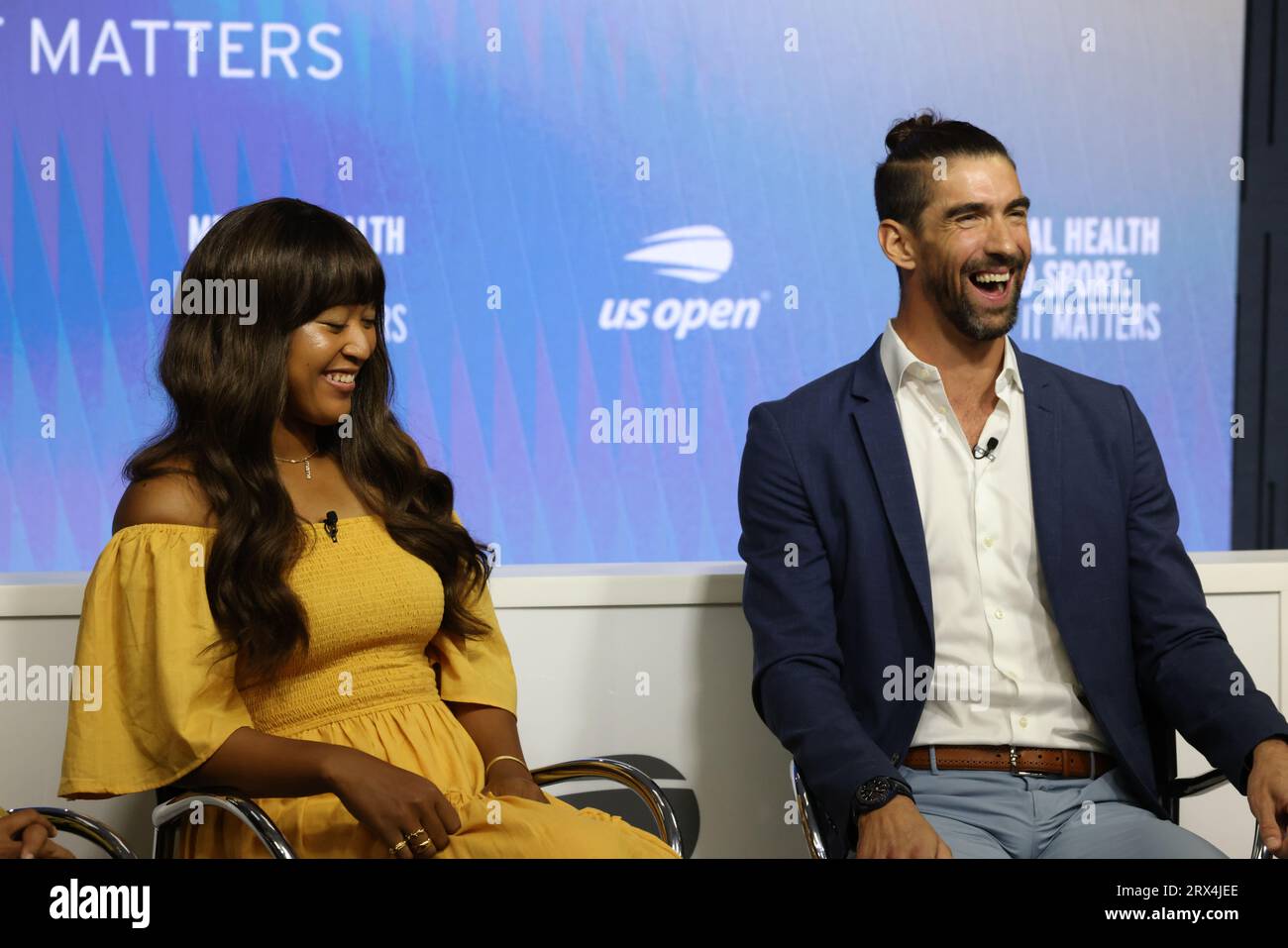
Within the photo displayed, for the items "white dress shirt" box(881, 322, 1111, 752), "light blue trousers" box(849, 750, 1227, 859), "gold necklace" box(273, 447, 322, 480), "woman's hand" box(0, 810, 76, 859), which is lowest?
"light blue trousers" box(849, 750, 1227, 859)

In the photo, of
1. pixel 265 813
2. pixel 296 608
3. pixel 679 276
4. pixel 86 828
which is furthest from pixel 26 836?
pixel 679 276

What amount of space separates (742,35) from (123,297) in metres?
2.12

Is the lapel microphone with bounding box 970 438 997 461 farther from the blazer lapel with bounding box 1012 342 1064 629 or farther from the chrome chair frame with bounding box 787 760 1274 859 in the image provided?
the chrome chair frame with bounding box 787 760 1274 859

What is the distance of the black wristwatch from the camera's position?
1995 millimetres

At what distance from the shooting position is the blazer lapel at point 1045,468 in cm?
228

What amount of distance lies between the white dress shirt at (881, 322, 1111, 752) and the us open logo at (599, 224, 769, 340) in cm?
217

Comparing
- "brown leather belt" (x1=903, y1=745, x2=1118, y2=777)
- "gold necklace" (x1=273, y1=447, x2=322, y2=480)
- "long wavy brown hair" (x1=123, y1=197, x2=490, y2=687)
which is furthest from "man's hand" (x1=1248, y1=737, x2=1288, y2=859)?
"gold necklace" (x1=273, y1=447, x2=322, y2=480)

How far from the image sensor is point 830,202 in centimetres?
459

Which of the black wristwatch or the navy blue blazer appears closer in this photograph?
the black wristwatch

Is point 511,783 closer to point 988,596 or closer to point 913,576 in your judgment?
point 913,576

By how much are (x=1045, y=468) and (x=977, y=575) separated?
214 mm

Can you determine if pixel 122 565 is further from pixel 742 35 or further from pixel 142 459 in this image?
pixel 742 35
